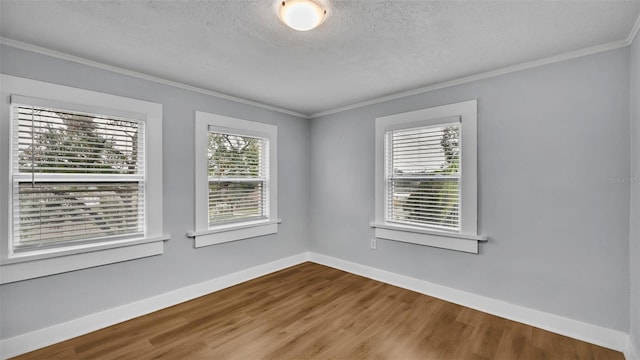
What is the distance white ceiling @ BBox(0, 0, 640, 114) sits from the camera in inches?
68.2

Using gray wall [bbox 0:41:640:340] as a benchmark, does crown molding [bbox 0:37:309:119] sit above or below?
above

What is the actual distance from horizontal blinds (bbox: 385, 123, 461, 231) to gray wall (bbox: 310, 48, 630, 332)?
0.90 ft

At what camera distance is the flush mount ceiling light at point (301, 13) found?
1.63 metres

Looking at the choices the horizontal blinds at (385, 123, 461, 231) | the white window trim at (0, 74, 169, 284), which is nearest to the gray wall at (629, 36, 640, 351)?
the horizontal blinds at (385, 123, 461, 231)

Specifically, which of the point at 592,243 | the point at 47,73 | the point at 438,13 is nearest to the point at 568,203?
the point at 592,243

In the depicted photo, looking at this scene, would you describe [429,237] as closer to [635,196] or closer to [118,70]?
[635,196]

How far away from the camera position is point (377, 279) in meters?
3.66

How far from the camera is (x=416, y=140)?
11.0 feet

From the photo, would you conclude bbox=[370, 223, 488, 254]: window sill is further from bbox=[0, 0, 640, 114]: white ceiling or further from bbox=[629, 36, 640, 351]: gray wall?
bbox=[0, 0, 640, 114]: white ceiling

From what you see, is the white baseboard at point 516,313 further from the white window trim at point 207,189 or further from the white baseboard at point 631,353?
the white window trim at point 207,189

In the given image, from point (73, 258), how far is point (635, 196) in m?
4.40

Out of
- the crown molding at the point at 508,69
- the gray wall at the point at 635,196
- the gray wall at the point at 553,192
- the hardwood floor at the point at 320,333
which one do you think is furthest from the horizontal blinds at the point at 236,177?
the gray wall at the point at 635,196

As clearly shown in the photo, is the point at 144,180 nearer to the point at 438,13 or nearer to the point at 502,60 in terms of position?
the point at 438,13

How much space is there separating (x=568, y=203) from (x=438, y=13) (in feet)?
6.38
